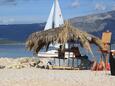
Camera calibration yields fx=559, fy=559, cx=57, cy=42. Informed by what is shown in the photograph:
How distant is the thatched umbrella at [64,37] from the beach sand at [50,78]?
179 centimetres

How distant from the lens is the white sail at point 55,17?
34.7 m

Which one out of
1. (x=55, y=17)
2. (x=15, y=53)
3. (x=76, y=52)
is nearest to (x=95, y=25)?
(x=15, y=53)

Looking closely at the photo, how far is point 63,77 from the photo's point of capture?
17.5 m

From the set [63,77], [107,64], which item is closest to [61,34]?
[107,64]

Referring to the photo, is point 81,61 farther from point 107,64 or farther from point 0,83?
point 0,83

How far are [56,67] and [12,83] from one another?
6.19 meters

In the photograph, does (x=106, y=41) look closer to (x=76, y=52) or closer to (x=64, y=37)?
(x=64, y=37)

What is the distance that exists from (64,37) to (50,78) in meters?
4.40

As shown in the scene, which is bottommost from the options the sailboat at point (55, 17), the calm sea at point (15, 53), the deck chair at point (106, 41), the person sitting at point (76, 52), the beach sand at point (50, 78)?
the calm sea at point (15, 53)

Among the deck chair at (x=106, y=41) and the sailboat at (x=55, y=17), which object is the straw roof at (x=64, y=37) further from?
the sailboat at (x=55, y=17)

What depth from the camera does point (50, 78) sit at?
17.2 metres

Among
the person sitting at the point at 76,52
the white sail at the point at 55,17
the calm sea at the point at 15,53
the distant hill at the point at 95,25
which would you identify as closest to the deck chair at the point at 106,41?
the person sitting at the point at 76,52

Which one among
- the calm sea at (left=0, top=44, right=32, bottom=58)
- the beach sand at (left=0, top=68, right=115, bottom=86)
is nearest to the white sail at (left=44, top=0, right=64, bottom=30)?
the calm sea at (left=0, top=44, right=32, bottom=58)

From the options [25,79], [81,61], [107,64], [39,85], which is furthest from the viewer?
[81,61]
